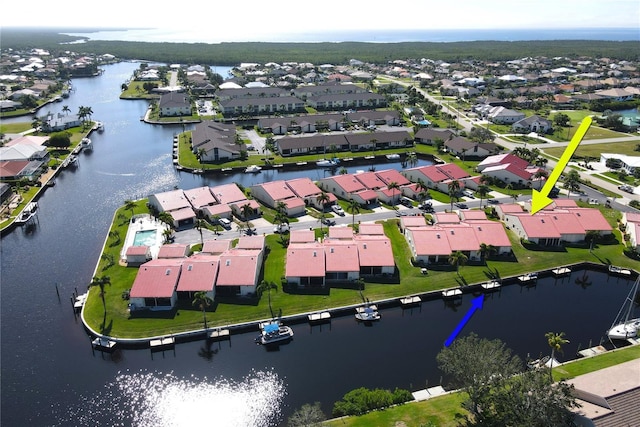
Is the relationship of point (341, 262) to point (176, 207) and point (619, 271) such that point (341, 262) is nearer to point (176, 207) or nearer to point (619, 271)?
point (176, 207)

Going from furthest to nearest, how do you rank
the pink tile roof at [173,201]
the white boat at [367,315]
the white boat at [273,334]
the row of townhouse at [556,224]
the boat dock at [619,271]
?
the pink tile roof at [173,201] < the row of townhouse at [556,224] < the boat dock at [619,271] < the white boat at [367,315] < the white boat at [273,334]

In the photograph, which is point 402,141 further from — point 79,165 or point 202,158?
point 79,165

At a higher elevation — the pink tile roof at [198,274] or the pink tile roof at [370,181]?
the pink tile roof at [370,181]

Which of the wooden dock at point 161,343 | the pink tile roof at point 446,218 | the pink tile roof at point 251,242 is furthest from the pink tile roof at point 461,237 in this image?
the wooden dock at point 161,343

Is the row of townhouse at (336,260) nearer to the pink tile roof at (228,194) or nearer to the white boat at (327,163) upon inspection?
the pink tile roof at (228,194)

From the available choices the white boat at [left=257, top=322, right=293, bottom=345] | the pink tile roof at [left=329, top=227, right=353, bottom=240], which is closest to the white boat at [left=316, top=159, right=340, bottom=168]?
A: the pink tile roof at [left=329, top=227, right=353, bottom=240]

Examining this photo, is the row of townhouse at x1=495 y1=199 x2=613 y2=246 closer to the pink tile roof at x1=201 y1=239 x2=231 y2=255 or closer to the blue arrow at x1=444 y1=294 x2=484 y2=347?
the blue arrow at x1=444 y1=294 x2=484 y2=347

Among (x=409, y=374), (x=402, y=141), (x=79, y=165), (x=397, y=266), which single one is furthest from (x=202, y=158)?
(x=409, y=374)

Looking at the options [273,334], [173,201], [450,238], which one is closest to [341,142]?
[173,201]
